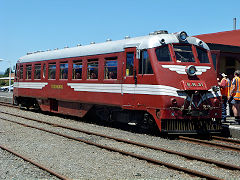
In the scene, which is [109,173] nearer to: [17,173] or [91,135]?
Answer: [17,173]

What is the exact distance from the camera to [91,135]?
11.0 meters

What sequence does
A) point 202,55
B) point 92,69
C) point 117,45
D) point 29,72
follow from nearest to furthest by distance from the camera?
point 202,55 < point 117,45 < point 92,69 < point 29,72

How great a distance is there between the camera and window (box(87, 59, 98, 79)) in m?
12.8

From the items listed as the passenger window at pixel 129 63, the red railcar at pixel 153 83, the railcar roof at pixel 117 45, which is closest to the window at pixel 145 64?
the red railcar at pixel 153 83

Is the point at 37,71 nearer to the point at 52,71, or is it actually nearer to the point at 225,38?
the point at 52,71

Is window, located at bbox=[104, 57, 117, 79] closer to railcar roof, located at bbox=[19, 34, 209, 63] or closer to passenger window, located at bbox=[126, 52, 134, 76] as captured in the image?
railcar roof, located at bbox=[19, 34, 209, 63]

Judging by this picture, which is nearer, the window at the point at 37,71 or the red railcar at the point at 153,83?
the red railcar at the point at 153,83

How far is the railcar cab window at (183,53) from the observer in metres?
10.5

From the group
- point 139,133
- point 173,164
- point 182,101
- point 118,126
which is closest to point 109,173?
point 173,164

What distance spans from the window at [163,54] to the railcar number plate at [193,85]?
88 centimetres

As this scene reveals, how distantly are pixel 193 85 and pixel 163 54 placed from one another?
1281 millimetres

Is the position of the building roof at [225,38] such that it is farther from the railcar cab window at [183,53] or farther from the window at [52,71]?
the railcar cab window at [183,53]

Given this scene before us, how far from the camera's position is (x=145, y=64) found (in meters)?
10.6

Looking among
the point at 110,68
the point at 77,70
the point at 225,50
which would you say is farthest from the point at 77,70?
the point at 225,50
